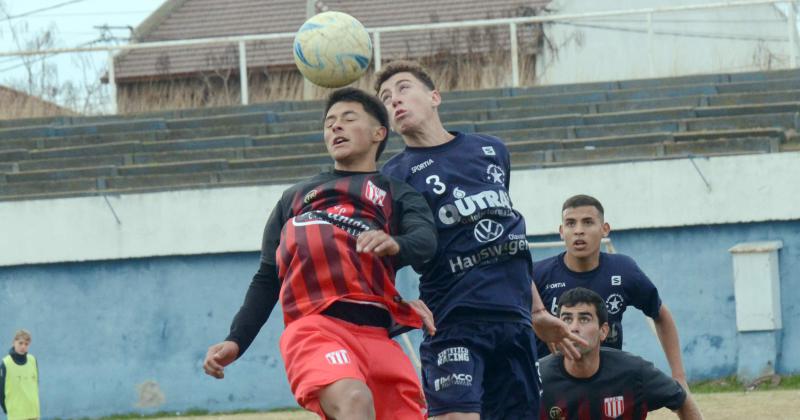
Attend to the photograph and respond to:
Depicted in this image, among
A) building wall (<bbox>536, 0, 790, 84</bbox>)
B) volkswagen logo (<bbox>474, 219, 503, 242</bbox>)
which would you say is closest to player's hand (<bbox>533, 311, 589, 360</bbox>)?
volkswagen logo (<bbox>474, 219, 503, 242</bbox>)

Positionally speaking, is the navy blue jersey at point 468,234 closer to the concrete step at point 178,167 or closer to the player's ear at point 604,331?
the player's ear at point 604,331

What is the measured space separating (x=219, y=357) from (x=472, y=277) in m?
1.22

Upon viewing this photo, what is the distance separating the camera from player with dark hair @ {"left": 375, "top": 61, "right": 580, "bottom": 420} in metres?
5.66

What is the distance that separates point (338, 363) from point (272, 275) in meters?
0.68

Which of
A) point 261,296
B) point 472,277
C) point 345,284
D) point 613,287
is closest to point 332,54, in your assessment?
point 472,277

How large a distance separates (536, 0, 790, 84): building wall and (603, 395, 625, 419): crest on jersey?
16584 mm

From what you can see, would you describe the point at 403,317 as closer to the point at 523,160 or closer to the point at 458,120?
the point at 523,160

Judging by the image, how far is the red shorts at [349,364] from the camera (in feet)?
15.8

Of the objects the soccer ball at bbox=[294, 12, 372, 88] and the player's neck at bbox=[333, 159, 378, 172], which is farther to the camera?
the soccer ball at bbox=[294, 12, 372, 88]

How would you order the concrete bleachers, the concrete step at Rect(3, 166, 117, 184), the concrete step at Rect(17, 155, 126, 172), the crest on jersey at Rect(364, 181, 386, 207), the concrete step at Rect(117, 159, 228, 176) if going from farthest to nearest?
the concrete step at Rect(17, 155, 126, 172) < the concrete step at Rect(3, 166, 117, 184) < the concrete step at Rect(117, 159, 228, 176) < the concrete bleachers < the crest on jersey at Rect(364, 181, 386, 207)

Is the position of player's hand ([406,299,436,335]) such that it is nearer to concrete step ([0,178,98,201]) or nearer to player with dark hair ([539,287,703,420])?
player with dark hair ([539,287,703,420])

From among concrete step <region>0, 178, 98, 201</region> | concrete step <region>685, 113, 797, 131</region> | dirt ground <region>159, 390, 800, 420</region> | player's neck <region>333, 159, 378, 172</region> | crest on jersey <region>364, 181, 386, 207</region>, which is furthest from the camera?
concrete step <region>0, 178, 98, 201</region>

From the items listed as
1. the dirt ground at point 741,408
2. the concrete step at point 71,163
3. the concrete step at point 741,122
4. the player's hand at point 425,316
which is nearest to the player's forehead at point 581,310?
the player's hand at point 425,316

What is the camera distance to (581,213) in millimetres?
7590
